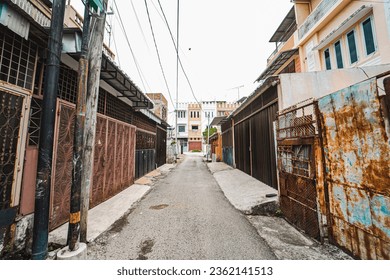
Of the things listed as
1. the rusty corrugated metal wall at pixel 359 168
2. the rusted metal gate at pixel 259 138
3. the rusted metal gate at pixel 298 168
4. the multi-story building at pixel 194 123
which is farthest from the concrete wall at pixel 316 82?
the multi-story building at pixel 194 123

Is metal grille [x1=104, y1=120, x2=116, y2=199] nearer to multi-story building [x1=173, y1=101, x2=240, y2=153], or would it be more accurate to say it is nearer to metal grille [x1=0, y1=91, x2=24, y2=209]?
metal grille [x1=0, y1=91, x2=24, y2=209]

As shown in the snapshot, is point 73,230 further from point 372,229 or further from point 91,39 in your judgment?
point 372,229

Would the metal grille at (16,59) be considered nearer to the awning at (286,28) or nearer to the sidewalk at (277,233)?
the sidewalk at (277,233)

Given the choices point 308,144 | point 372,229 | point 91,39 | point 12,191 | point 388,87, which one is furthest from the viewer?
point 308,144

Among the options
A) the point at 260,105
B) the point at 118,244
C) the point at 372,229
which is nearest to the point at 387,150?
the point at 372,229

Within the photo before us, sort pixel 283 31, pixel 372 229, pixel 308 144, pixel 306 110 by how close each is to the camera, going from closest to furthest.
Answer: pixel 372 229
pixel 308 144
pixel 306 110
pixel 283 31

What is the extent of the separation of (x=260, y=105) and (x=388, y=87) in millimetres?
5370

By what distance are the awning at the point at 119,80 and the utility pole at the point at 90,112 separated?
0.82 meters

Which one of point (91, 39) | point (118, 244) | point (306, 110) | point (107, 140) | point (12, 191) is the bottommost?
point (118, 244)

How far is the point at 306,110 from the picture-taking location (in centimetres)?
488

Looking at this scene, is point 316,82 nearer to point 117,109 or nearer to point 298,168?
point 298,168

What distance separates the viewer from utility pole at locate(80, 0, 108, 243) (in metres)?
2.86

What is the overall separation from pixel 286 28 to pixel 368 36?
7.74m

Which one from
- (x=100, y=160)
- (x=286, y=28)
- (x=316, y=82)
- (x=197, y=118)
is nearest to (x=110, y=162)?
(x=100, y=160)
